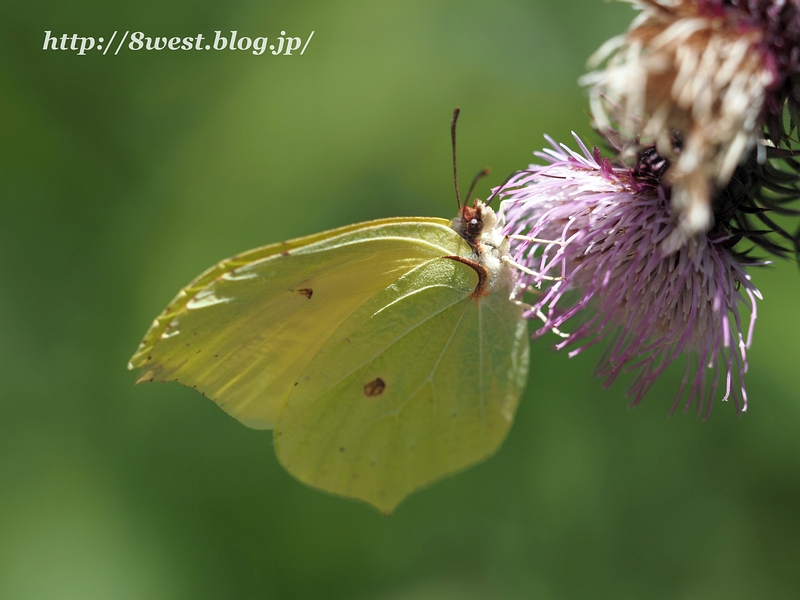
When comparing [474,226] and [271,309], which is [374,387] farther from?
[474,226]

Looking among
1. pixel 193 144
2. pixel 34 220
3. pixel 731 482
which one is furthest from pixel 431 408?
pixel 34 220

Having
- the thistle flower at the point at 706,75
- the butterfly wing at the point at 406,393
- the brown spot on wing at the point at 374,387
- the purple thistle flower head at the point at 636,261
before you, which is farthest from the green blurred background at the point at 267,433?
the thistle flower at the point at 706,75

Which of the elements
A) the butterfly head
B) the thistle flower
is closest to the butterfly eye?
the butterfly head

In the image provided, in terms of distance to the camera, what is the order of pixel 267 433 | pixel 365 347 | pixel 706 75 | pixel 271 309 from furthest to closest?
pixel 267 433 < pixel 365 347 < pixel 271 309 < pixel 706 75

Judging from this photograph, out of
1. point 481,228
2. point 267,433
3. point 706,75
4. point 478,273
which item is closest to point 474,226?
point 481,228

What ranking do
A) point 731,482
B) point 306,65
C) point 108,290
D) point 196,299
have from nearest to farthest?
point 196,299 < point 731,482 < point 108,290 < point 306,65

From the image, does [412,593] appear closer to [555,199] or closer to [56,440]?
[56,440]

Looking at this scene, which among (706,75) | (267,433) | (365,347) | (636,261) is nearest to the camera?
(706,75)
